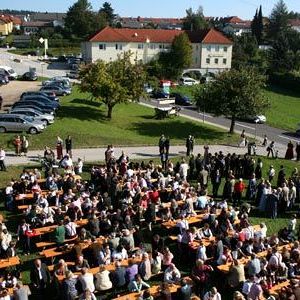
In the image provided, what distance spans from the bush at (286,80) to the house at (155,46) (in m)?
9.53

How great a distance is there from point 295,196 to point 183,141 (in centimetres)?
1541

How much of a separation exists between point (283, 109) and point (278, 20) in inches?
3048

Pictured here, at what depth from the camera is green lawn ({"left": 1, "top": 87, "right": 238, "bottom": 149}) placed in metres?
35.1

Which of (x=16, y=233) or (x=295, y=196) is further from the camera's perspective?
(x=295, y=196)

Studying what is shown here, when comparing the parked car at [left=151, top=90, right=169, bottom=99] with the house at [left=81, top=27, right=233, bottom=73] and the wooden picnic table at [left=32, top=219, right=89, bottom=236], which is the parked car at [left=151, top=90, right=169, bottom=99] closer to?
the house at [left=81, top=27, right=233, bottom=73]

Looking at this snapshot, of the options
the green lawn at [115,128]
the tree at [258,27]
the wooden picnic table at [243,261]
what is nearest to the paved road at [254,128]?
the green lawn at [115,128]

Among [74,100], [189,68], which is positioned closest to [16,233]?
[74,100]

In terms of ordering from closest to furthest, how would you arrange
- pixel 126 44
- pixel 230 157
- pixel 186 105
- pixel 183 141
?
pixel 230 157, pixel 183 141, pixel 186 105, pixel 126 44

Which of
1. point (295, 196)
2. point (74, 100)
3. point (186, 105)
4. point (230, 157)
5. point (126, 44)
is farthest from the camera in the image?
point (126, 44)

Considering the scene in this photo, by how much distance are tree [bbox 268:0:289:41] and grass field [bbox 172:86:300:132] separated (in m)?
57.1

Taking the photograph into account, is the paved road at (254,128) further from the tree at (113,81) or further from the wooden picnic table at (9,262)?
the wooden picnic table at (9,262)

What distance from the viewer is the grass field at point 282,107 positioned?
53.1m

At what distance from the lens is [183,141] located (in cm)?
3847

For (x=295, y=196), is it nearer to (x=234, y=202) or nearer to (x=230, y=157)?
(x=234, y=202)
